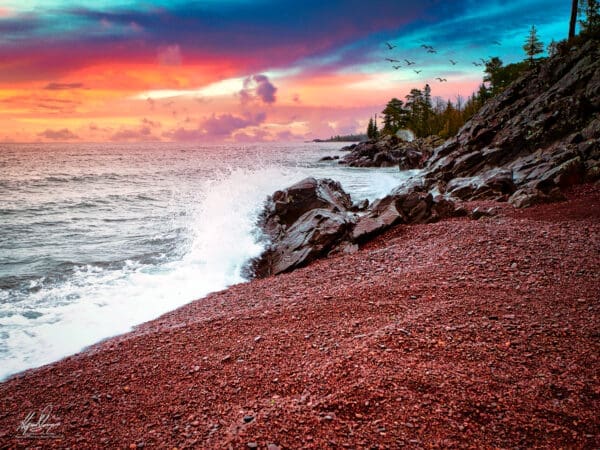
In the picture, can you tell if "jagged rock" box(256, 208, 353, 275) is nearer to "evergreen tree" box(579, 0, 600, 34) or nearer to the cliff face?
the cliff face

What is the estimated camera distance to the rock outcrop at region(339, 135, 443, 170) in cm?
4900

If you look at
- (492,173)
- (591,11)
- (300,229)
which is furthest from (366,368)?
(591,11)

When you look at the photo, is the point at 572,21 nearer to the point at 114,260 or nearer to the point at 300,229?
the point at 300,229

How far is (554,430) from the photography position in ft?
10.6

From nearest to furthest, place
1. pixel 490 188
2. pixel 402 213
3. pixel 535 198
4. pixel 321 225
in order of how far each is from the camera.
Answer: pixel 321 225, pixel 402 213, pixel 535 198, pixel 490 188

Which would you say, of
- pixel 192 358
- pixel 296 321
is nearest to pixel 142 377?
pixel 192 358

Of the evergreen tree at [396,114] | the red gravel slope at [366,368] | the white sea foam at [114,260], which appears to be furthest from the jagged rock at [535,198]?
the evergreen tree at [396,114]

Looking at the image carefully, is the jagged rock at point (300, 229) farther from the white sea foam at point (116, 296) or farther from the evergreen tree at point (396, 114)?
the evergreen tree at point (396, 114)

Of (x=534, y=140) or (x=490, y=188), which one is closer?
(x=490, y=188)

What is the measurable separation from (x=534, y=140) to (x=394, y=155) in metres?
38.0

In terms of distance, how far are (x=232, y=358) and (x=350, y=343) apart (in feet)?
5.93

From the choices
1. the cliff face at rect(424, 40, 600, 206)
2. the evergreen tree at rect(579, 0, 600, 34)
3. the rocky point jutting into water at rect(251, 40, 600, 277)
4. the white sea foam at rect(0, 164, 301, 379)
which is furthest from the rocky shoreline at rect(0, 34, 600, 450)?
the evergreen tree at rect(579, 0, 600, 34)

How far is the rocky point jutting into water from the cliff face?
0.05 metres

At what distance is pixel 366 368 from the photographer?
14.1 ft
